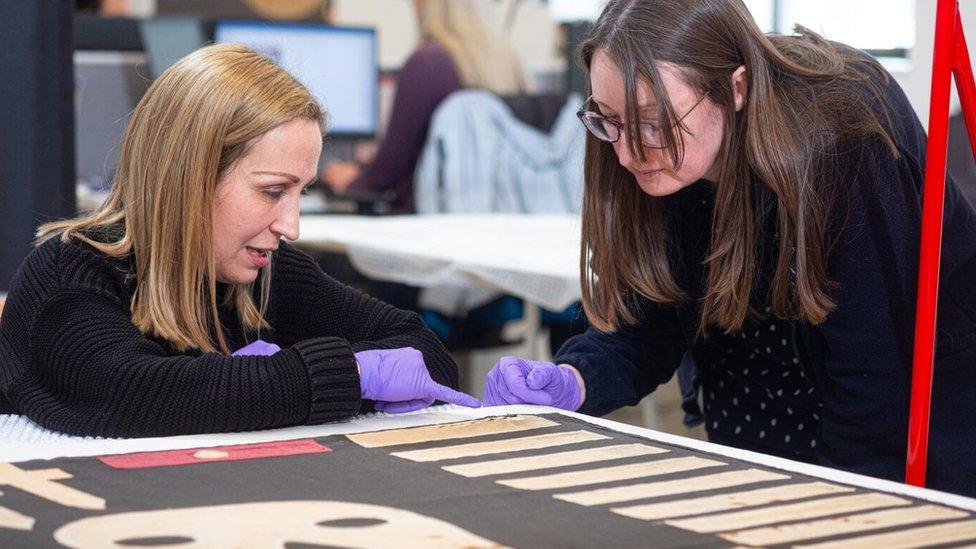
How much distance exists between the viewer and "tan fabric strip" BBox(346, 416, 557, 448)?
0.95 metres

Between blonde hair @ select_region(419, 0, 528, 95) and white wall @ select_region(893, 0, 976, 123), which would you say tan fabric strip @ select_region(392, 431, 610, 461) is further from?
blonde hair @ select_region(419, 0, 528, 95)

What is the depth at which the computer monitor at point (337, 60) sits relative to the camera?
3.32 m

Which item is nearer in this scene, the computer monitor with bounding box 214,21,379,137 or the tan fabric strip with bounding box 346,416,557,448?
the tan fabric strip with bounding box 346,416,557,448

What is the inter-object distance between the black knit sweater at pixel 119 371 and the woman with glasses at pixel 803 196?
296 mm

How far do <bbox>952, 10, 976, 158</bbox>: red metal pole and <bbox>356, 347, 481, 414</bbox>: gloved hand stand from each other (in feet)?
1.69

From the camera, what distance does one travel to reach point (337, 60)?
3398 millimetres

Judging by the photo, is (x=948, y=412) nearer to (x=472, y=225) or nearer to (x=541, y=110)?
(x=472, y=225)

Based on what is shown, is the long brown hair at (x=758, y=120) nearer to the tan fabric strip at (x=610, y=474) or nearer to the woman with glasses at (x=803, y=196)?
the woman with glasses at (x=803, y=196)

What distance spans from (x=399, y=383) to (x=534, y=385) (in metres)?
0.20

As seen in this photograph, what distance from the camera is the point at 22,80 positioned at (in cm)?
161

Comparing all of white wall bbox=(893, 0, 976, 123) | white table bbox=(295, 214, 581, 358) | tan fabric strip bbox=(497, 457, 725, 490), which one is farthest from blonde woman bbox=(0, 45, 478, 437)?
white wall bbox=(893, 0, 976, 123)

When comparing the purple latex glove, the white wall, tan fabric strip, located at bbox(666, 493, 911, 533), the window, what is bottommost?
tan fabric strip, located at bbox(666, 493, 911, 533)

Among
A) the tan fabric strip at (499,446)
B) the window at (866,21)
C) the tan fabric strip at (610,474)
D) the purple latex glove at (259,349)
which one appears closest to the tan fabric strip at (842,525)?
the tan fabric strip at (610,474)

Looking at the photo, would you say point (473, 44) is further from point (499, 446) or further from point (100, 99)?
point (499, 446)
